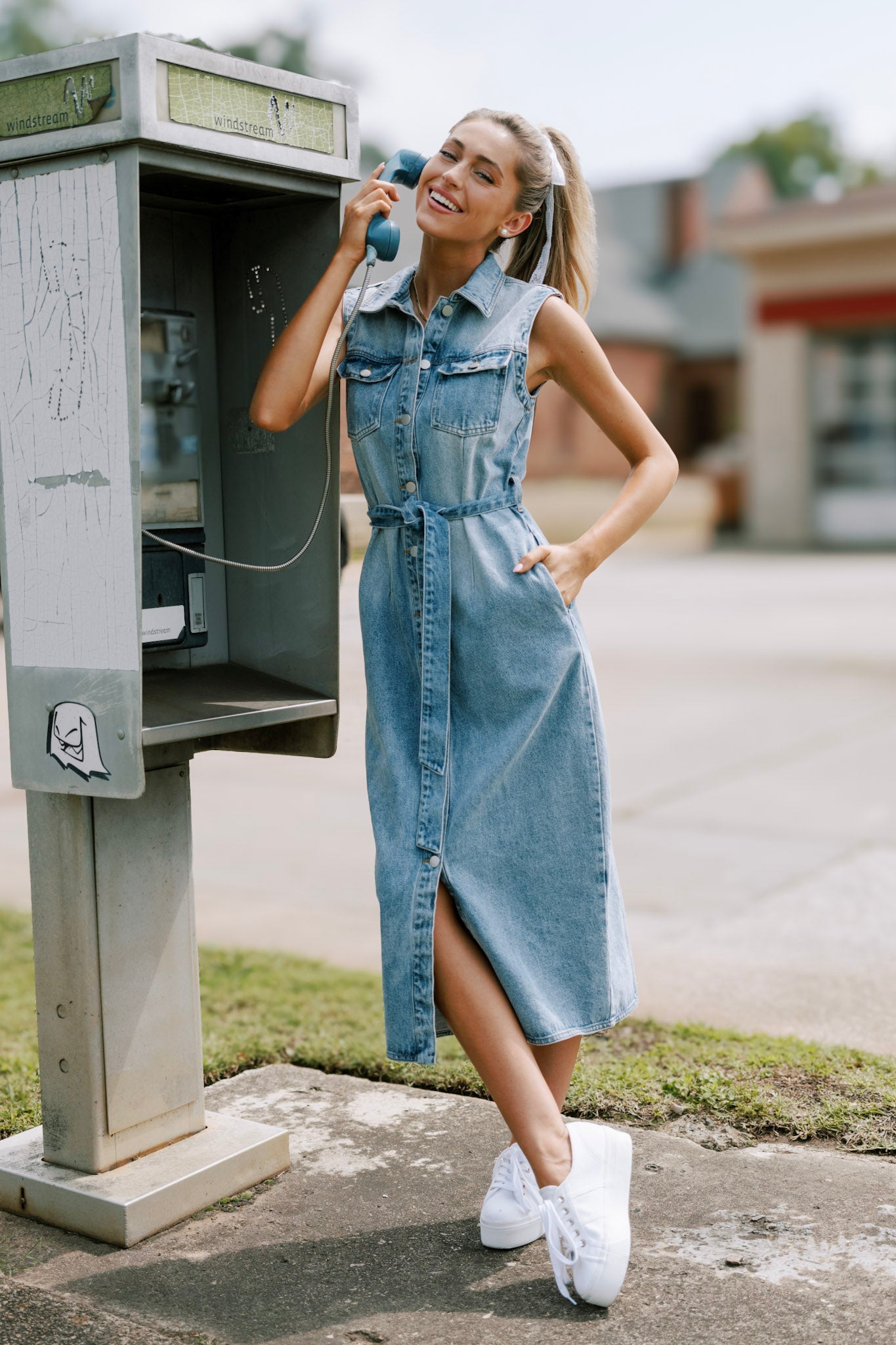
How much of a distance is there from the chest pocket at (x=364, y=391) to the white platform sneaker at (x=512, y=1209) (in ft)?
3.98

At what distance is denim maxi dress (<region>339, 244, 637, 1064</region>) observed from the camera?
2408 mm

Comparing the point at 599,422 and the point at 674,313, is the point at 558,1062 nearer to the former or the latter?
the point at 599,422

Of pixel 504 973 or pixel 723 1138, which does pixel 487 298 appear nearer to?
pixel 504 973

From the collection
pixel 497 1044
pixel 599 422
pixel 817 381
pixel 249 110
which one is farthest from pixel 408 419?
pixel 817 381

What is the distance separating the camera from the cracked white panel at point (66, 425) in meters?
2.37

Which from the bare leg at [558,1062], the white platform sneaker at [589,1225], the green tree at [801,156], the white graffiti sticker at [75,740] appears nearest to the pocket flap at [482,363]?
the white graffiti sticker at [75,740]

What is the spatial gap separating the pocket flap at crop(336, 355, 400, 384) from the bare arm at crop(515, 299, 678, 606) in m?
0.23

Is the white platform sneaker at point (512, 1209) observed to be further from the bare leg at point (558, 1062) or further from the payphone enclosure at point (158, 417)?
the payphone enclosure at point (158, 417)

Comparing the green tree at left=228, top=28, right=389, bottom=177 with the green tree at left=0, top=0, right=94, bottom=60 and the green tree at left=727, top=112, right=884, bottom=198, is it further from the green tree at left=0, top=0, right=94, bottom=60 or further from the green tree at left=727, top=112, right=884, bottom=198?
the green tree at left=727, top=112, right=884, bottom=198

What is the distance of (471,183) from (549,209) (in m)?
0.19

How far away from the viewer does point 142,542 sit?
272cm

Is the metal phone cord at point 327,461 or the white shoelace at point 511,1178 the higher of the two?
the metal phone cord at point 327,461

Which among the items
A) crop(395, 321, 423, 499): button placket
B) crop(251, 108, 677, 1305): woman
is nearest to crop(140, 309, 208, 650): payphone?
crop(251, 108, 677, 1305): woman

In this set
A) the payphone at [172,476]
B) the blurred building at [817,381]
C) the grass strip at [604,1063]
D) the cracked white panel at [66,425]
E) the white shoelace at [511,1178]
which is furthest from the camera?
the blurred building at [817,381]
